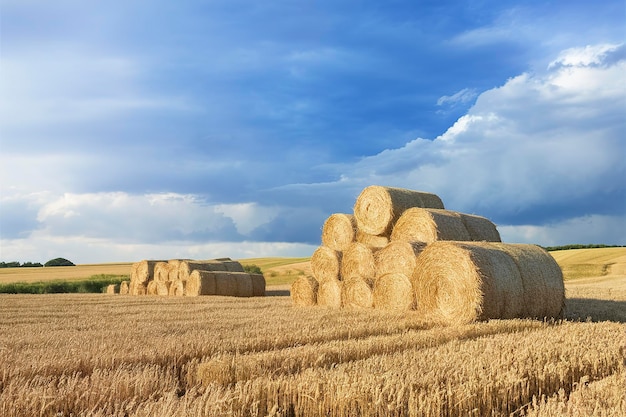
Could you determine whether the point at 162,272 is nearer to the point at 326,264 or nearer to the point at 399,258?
the point at 326,264

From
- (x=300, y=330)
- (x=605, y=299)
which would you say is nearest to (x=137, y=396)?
(x=300, y=330)

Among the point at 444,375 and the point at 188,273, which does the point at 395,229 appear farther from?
the point at 188,273

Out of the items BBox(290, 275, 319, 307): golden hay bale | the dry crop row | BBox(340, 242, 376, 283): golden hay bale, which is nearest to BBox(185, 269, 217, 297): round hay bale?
BBox(290, 275, 319, 307): golden hay bale

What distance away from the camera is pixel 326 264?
13438 mm

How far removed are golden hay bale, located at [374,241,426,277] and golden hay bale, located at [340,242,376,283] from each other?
393 mm

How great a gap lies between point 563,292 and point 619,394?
706cm

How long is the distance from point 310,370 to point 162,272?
18349 mm

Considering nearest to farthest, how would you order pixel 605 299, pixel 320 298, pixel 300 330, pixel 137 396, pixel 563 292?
pixel 137 396, pixel 300 330, pixel 563 292, pixel 320 298, pixel 605 299

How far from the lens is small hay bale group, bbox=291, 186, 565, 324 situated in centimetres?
958

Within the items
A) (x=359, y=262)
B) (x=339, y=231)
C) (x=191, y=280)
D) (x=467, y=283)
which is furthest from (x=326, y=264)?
(x=191, y=280)

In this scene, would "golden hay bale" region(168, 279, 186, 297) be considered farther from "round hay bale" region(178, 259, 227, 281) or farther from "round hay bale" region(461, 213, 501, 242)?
"round hay bale" region(461, 213, 501, 242)

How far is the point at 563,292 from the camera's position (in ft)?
36.2

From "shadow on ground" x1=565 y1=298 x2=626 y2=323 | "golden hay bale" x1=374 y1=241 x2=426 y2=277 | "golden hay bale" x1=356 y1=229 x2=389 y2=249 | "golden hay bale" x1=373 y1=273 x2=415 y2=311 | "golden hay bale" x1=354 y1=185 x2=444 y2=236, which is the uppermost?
"golden hay bale" x1=354 y1=185 x2=444 y2=236

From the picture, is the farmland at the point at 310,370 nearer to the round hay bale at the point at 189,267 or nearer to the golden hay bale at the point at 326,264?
the golden hay bale at the point at 326,264
